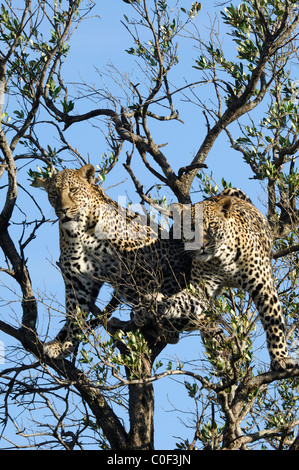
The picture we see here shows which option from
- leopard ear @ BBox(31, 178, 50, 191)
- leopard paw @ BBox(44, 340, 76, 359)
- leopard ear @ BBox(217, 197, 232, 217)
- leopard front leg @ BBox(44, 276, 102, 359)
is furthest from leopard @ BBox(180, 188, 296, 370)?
leopard ear @ BBox(31, 178, 50, 191)

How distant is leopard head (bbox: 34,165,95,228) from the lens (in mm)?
10633

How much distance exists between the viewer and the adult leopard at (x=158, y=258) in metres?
10.0

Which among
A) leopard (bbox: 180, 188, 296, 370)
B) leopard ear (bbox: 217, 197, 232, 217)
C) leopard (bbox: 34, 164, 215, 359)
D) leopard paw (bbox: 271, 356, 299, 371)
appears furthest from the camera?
leopard (bbox: 34, 164, 215, 359)

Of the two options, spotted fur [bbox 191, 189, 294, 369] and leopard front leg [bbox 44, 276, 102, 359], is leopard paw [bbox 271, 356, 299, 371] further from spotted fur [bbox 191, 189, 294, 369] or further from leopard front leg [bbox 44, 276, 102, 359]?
leopard front leg [bbox 44, 276, 102, 359]

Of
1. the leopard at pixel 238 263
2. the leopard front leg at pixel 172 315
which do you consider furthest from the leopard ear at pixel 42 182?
the leopard front leg at pixel 172 315

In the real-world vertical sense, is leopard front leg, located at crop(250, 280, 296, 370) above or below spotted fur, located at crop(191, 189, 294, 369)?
below

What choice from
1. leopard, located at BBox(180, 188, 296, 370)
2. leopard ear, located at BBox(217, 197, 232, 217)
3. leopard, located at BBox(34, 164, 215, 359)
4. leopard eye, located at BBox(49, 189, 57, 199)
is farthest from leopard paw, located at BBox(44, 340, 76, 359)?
leopard ear, located at BBox(217, 197, 232, 217)

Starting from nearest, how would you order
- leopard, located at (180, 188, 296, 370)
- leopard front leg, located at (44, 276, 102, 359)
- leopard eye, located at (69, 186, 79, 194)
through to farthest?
leopard, located at (180, 188, 296, 370)
leopard front leg, located at (44, 276, 102, 359)
leopard eye, located at (69, 186, 79, 194)

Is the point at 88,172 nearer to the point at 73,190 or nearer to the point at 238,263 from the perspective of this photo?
the point at 73,190

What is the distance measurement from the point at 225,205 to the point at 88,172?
75.3 inches

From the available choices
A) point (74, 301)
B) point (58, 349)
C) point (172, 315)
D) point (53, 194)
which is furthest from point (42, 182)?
point (172, 315)

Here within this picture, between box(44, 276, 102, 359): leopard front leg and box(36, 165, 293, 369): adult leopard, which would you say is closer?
box(36, 165, 293, 369): adult leopard

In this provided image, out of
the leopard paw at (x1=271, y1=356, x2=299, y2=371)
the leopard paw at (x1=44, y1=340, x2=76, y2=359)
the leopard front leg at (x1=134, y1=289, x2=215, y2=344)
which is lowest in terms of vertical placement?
the leopard paw at (x1=271, y1=356, x2=299, y2=371)

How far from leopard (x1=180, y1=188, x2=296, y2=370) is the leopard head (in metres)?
1.41
